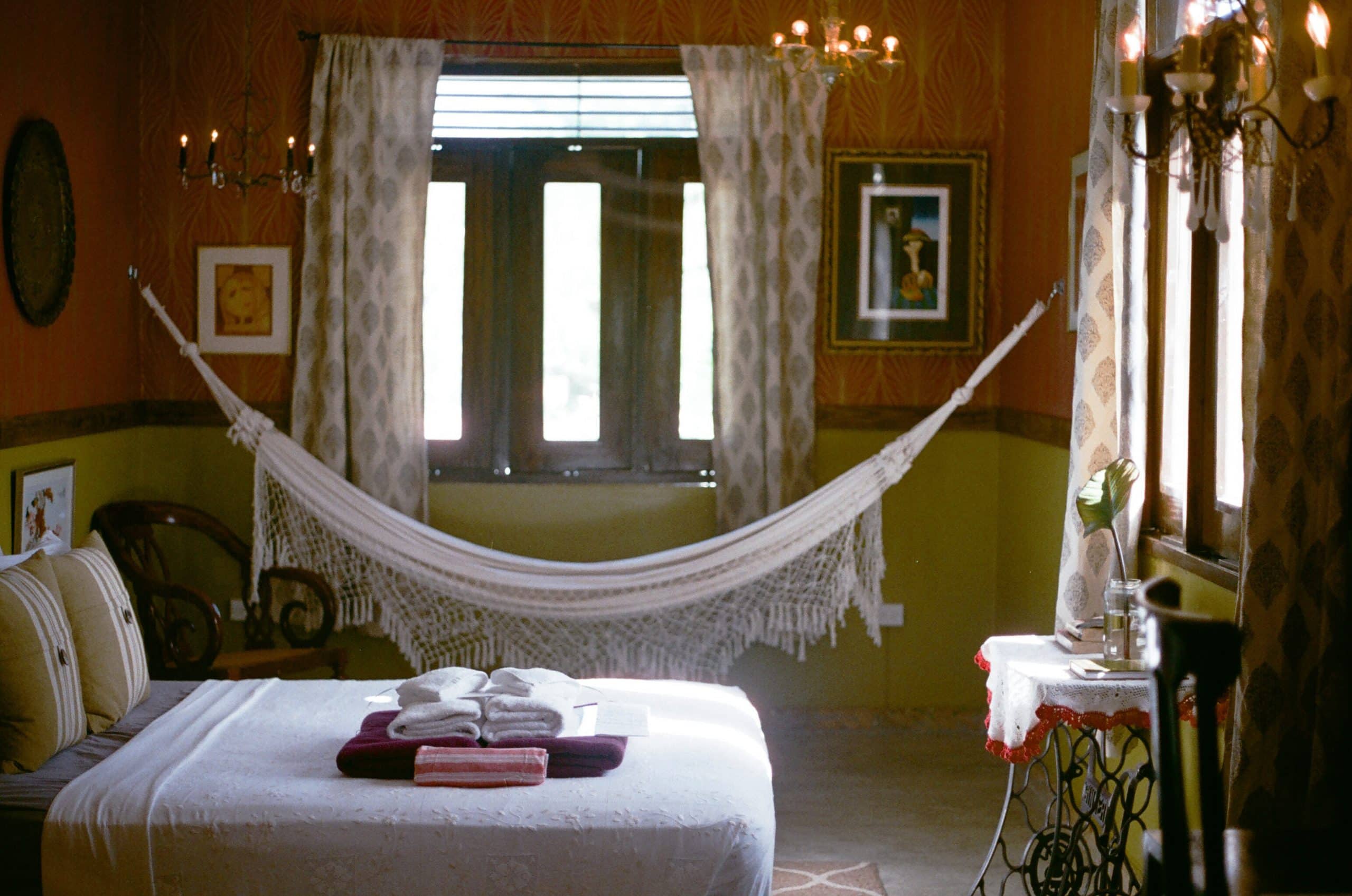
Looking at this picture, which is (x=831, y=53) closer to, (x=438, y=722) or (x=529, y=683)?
(x=529, y=683)

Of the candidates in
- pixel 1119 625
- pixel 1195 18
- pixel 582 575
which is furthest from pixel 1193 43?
pixel 582 575

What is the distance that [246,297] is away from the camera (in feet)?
13.5

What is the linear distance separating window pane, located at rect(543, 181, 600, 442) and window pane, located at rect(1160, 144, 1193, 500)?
1798 millimetres

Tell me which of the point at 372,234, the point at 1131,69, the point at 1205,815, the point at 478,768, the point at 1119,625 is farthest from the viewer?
the point at 372,234

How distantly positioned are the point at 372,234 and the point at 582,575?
4.06ft

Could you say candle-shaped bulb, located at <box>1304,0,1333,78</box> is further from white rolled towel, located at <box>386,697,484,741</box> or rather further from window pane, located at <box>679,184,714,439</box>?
window pane, located at <box>679,184,714,439</box>

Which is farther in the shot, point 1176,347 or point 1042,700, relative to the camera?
point 1176,347

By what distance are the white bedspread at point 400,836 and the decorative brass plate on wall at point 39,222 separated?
1.58 meters

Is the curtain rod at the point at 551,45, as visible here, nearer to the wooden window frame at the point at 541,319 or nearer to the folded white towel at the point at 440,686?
the wooden window frame at the point at 541,319

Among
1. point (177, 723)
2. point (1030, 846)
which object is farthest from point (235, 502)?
point (1030, 846)

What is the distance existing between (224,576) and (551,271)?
137 cm

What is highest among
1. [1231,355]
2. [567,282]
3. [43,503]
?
[567,282]

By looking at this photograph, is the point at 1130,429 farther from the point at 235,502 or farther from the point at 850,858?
the point at 235,502

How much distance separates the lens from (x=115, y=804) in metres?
2.13
